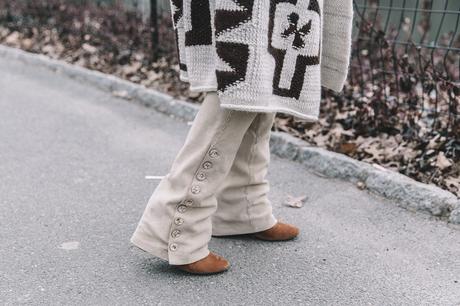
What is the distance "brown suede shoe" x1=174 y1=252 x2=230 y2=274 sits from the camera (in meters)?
2.48

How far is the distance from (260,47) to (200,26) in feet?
0.85

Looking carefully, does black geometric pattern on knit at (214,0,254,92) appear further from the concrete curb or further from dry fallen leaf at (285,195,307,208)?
the concrete curb

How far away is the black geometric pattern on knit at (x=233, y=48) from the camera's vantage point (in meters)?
2.09

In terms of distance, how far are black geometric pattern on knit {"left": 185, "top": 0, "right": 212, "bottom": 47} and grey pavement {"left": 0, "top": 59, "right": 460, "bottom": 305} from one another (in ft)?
2.99

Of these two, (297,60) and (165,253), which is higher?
(297,60)

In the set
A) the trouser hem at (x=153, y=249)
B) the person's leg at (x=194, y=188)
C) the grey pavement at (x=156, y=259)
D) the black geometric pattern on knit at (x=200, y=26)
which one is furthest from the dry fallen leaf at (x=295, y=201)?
the black geometric pattern on knit at (x=200, y=26)

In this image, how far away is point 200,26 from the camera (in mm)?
2248

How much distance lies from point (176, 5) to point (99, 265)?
1.08m

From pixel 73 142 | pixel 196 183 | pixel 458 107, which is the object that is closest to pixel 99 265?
pixel 196 183

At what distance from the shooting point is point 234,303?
2334mm

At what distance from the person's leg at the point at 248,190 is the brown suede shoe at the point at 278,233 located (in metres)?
0.03

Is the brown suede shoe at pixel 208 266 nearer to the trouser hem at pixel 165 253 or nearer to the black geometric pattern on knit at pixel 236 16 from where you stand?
the trouser hem at pixel 165 253

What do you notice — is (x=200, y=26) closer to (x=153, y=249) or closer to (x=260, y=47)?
(x=260, y=47)

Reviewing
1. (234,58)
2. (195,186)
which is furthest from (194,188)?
(234,58)
